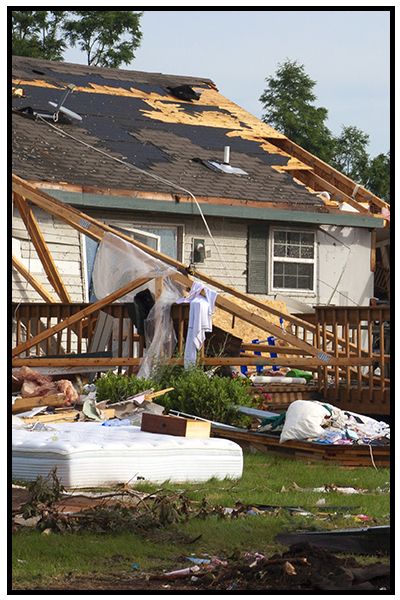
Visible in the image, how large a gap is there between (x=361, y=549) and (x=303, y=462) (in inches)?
168

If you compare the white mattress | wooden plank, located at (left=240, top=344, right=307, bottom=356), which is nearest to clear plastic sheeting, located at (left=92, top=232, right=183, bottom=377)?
wooden plank, located at (left=240, top=344, right=307, bottom=356)

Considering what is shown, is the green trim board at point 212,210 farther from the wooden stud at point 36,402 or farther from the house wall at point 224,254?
the wooden stud at point 36,402

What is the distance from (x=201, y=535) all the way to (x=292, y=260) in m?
14.7

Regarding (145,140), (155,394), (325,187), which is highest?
(145,140)

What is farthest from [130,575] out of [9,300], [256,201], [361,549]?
[256,201]

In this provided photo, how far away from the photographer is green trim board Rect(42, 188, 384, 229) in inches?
755

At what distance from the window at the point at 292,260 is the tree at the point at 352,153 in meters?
20.2

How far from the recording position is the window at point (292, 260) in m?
21.7

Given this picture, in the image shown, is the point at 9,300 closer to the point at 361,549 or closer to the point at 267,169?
the point at 361,549

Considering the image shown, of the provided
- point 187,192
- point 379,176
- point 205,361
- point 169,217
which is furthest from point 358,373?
point 379,176

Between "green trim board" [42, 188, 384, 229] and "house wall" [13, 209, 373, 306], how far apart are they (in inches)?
16.3

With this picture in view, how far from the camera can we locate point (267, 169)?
23.2 m

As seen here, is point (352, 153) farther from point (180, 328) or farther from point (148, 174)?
point (180, 328)

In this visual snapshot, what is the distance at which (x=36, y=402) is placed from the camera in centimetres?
1314
